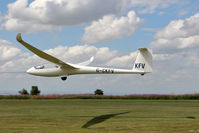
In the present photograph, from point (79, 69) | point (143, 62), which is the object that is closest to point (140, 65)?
point (143, 62)

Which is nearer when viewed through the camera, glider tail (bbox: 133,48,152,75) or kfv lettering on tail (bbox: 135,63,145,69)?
glider tail (bbox: 133,48,152,75)

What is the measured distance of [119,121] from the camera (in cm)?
2245

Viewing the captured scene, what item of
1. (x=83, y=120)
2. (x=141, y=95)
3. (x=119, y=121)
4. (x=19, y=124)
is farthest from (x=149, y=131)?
(x=141, y=95)

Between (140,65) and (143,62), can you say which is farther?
(140,65)

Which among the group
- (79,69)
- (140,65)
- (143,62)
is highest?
(143,62)

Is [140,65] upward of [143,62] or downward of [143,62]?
downward

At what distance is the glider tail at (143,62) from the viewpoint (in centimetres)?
2923

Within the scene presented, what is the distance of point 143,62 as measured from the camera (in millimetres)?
29344

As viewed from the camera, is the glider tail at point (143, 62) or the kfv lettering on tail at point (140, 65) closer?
the glider tail at point (143, 62)

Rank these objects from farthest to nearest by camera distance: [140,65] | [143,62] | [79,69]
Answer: [79,69] < [140,65] < [143,62]

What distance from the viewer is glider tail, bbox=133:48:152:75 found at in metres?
29.2

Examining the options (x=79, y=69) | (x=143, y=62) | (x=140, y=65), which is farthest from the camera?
(x=79, y=69)

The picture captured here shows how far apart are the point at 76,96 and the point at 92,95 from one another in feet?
9.87

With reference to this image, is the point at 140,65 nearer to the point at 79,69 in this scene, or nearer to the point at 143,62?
the point at 143,62
